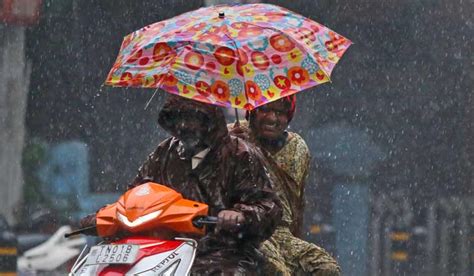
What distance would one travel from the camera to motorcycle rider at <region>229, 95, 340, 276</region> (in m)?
6.28

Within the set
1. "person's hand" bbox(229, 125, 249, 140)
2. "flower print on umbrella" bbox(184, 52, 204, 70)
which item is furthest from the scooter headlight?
"person's hand" bbox(229, 125, 249, 140)

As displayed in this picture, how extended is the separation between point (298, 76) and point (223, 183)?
635 millimetres

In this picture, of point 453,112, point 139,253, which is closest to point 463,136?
point 453,112

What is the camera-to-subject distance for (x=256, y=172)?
5.34m

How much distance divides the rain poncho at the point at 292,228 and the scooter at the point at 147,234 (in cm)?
117

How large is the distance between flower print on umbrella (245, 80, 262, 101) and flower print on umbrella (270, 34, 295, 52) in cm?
25

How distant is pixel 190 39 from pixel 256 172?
619 mm

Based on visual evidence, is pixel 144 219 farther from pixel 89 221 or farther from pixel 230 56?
pixel 230 56

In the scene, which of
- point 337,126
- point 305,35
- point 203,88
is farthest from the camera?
point 337,126

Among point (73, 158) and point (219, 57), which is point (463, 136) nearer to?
point (73, 158)

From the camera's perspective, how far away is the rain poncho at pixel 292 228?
20.3 ft

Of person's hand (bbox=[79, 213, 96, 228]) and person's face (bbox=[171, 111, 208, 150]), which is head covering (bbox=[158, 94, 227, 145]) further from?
person's hand (bbox=[79, 213, 96, 228])

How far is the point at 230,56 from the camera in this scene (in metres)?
5.35

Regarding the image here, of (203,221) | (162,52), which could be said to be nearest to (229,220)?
(203,221)
